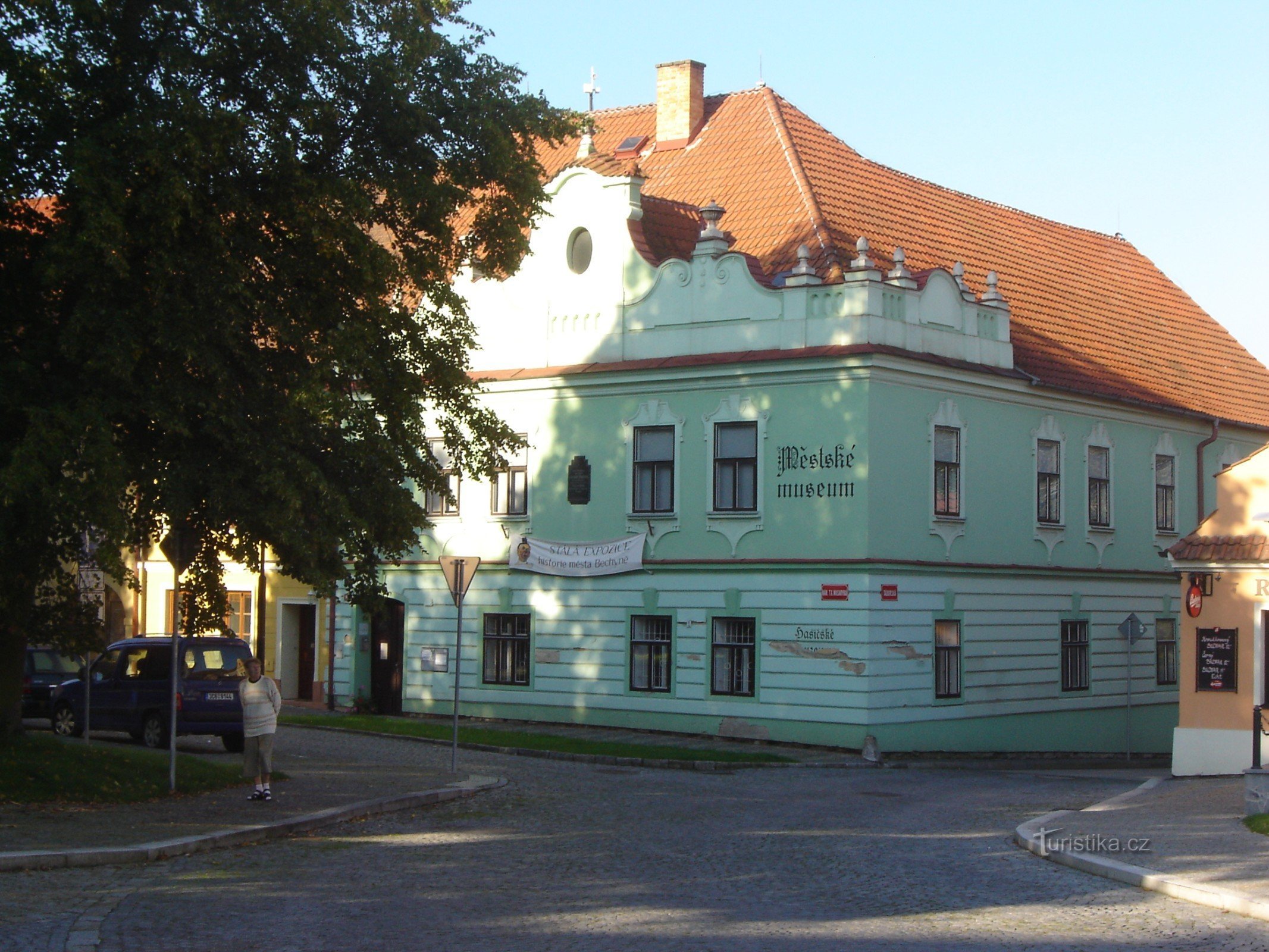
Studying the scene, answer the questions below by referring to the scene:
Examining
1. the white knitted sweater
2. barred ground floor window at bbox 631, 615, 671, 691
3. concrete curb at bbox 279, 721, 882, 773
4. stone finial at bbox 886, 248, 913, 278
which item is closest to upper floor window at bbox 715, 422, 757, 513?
→ barred ground floor window at bbox 631, 615, 671, 691

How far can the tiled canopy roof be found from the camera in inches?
1318

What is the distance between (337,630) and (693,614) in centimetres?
1025

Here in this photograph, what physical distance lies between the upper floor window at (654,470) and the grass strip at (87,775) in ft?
40.0

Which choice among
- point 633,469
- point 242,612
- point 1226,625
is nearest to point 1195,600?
point 1226,625

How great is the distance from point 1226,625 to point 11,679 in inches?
684

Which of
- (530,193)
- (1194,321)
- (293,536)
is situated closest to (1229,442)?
(1194,321)

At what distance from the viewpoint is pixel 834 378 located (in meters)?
29.7

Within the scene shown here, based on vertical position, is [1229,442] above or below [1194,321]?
below

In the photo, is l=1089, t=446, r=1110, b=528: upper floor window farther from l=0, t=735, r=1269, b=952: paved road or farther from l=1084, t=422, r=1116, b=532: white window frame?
l=0, t=735, r=1269, b=952: paved road

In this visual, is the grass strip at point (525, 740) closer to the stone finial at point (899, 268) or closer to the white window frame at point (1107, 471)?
the stone finial at point (899, 268)

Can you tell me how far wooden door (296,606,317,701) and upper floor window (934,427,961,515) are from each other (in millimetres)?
16715

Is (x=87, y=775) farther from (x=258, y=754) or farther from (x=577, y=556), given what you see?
Result: (x=577, y=556)

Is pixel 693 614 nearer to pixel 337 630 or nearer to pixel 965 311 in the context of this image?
pixel 965 311

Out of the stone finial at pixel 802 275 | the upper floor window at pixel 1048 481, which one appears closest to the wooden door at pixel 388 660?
the stone finial at pixel 802 275
